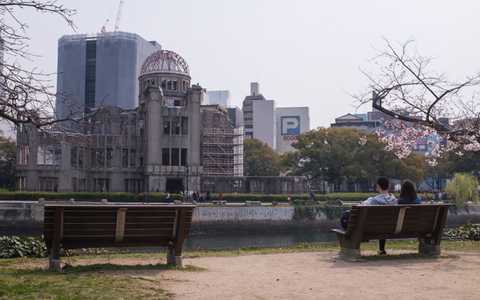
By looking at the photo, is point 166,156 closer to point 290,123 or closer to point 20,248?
point 20,248

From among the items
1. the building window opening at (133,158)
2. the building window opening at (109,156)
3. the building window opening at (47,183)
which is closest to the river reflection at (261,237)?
the building window opening at (109,156)

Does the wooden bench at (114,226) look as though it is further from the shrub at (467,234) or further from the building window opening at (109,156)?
the building window opening at (109,156)

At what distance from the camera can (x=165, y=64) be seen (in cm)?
7244

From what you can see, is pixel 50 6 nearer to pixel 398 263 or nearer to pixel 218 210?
pixel 398 263

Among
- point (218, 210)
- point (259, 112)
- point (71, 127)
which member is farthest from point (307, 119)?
point (71, 127)

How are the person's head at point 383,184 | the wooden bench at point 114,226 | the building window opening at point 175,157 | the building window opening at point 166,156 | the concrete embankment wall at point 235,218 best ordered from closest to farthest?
1. the wooden bench at point 114,226
2. the person's head at point 383,184
3. the concrete embankment wall at point 235,218
4. the building window opening at point 166,156
5. the building window opening at point 175,157

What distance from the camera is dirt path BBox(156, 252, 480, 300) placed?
6.76m

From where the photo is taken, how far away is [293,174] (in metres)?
77.6

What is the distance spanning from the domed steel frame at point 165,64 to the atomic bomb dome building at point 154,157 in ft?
3.83

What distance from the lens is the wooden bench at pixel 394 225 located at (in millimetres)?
10094

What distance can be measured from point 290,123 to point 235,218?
102287 mm

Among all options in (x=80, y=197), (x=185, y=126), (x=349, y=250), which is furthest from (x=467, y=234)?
(x=185, y=126)

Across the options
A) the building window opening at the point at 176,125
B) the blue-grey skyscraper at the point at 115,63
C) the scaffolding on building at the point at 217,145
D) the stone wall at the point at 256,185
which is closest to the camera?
the building window opening at the point at 176,125

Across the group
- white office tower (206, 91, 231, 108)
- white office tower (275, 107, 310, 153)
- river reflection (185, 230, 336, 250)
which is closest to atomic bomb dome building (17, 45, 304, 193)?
river reflection (185, 230, 336, 250)
